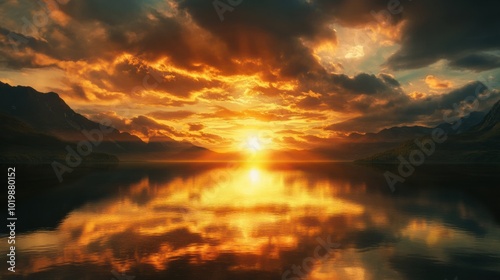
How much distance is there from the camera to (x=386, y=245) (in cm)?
4316

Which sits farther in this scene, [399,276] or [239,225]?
[239,225]

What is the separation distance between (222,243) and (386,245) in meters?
20.0

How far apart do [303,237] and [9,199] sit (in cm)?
7071

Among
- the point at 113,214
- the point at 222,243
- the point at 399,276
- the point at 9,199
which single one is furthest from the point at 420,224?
the point at 9,199

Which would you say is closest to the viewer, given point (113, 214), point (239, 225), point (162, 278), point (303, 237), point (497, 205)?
point (162, 278)

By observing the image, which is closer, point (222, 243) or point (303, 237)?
point (222, 243)

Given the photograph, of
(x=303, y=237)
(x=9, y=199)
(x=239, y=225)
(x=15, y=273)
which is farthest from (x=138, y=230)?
(x=9, y=199)

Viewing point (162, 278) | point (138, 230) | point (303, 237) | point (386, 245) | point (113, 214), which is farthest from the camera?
point (113, 214)

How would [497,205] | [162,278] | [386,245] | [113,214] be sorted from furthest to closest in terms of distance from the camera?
[497,205] → [113,214] → [386,245] → [162,278]

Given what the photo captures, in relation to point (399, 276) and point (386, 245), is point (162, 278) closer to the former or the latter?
point (399, 276)

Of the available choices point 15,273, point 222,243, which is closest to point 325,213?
point 222,243

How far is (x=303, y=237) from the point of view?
46656 millimetres

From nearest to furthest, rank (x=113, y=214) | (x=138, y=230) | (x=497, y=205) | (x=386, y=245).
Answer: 1. (x=386, y=245)
2. (x=138, y=230)
3. (x=113, y=214)
4. (x=497, y=205)

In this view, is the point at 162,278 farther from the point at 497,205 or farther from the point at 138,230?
the point at 497,205
